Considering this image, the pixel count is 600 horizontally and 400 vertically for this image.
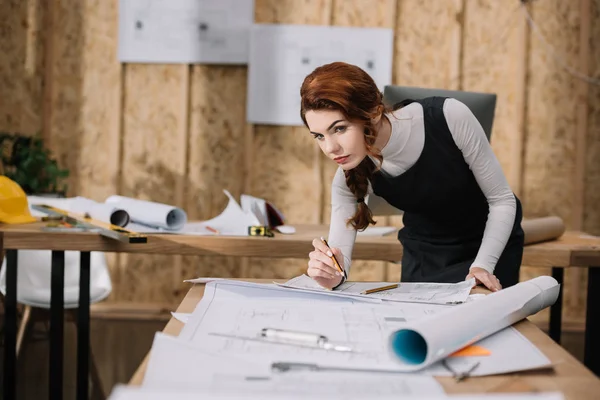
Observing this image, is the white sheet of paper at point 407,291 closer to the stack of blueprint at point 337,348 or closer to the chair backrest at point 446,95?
the stack of blueprint at point 337,348

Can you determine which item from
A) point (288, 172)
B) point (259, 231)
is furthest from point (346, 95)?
point (288, 172)

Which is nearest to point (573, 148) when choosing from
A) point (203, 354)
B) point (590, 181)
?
point (590, 181)

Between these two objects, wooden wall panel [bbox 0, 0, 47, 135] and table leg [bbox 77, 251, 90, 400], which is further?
wooden wall panel [bbox 0, 0, 47, 135]

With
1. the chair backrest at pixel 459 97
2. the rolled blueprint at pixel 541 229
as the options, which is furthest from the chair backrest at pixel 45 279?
the rolled blueprint at pixel 541 229

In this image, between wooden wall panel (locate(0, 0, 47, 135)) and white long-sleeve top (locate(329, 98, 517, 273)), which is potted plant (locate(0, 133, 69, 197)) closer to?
wooden wall panel (locate(0, 0, 47, 135))

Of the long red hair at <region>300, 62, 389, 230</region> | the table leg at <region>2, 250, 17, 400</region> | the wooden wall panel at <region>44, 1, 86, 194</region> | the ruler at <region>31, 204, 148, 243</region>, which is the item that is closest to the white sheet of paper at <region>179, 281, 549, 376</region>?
the long red hair at <region>300, 62, 389, 230</region>

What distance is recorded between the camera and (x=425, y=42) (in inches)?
167

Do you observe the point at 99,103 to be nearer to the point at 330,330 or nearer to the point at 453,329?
the point at 330,330

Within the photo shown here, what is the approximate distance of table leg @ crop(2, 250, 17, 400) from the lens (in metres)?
2.26

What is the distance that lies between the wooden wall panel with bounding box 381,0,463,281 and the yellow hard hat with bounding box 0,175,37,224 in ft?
7.67

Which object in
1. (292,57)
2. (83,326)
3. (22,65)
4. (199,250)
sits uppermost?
(292,57)

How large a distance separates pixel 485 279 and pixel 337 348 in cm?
60

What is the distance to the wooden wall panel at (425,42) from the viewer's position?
166 inches

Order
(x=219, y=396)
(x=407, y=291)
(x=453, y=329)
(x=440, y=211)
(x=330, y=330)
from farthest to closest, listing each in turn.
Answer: (x=440, y=211) → (x=407, y=291) → (x=330, y=330) → (x=453, y=329) → (x=219, y=396)
